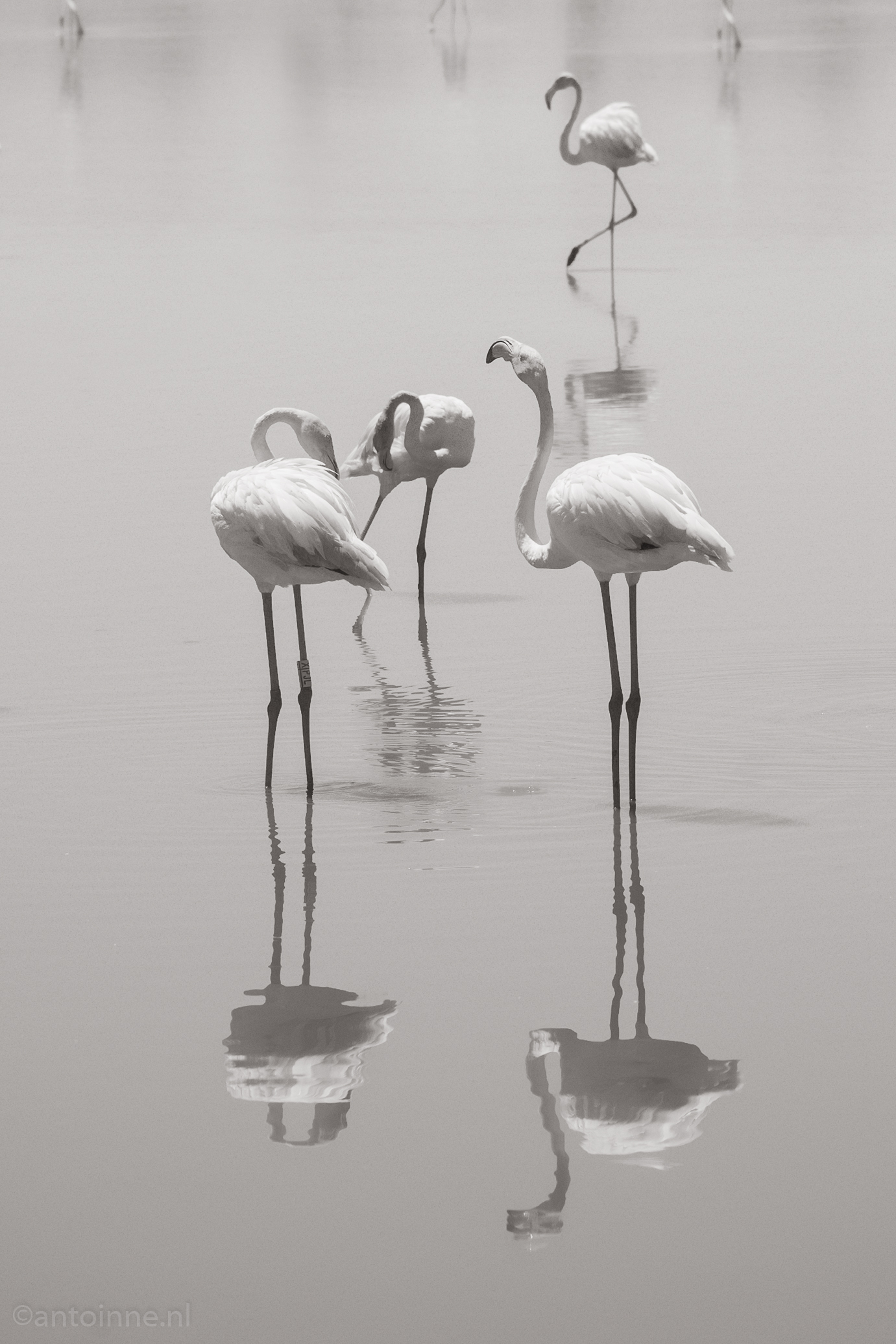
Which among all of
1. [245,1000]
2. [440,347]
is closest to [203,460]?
[440,347]

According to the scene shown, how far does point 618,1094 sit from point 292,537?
8.01ft

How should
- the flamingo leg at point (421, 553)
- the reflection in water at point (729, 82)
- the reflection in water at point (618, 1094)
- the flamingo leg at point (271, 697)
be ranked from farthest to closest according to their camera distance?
1. the reflection in water at point (729, 82)
2. the flamingo leg at point (421, 553)
3. the flamingo leg at point (271, 697)
4. the reflection in water at point (618, 1094)

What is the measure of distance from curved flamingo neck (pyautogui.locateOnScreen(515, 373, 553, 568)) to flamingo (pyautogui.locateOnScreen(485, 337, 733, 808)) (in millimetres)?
219

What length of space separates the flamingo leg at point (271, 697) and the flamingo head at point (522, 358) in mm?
1019

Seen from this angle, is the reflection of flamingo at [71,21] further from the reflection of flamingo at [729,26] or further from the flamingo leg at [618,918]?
the flamingo leg at [618,918]

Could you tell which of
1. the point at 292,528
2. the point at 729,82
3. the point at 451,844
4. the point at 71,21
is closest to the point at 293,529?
the point at 292,528

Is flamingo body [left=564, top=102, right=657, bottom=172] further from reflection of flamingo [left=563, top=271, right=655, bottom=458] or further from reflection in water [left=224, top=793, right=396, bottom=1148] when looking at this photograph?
reflection in water [left=224, top=793, right=396, bottom=1148]

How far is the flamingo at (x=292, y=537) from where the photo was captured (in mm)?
6262

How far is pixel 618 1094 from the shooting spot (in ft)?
14.1

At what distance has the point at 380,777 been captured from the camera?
6477mm

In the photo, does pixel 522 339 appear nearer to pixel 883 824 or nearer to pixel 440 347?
pixel 440 347

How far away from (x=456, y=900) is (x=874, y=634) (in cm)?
289

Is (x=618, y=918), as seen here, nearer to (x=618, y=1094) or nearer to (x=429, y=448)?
(x=618, y=1094)

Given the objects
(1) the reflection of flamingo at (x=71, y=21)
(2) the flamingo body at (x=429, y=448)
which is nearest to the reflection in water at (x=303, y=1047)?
(2) the flamingo body at (x=429, y=448)
